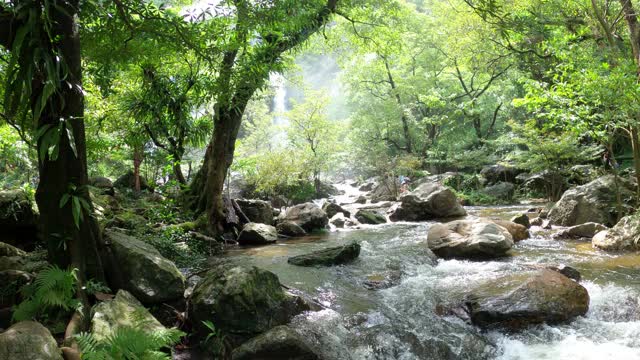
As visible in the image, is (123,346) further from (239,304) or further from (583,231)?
(583,231)

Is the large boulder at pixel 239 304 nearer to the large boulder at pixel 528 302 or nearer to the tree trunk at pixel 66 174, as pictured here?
the tree trunk at pixel 66 174

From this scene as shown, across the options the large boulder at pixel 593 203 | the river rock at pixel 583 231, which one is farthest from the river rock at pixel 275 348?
the large boulder at pixel 593 203

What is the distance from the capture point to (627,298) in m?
5.59

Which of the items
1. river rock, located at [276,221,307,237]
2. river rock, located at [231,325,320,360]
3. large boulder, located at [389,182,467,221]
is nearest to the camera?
river rock, located at [231,325,320,360]

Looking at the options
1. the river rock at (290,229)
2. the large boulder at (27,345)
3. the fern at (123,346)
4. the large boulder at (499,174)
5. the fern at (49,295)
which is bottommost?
the river rock at (290,229)

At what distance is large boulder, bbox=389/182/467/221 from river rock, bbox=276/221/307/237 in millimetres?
4570

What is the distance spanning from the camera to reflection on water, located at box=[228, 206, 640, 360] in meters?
4.66

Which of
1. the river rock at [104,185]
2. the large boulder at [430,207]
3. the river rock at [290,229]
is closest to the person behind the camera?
the river rock at [104,185]

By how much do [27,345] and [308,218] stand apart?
35.6 ft

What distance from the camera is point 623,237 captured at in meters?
8.23

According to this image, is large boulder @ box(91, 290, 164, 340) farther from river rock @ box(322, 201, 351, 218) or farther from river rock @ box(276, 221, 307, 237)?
river rock @ box(322, 201, 351, 218)

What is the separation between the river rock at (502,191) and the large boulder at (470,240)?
10764mm

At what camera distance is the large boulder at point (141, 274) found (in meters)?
4.68

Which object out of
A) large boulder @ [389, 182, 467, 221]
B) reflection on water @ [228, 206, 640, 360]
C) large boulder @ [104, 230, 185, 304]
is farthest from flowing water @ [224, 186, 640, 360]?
large boulder @ [389, 182, 467, 221]
